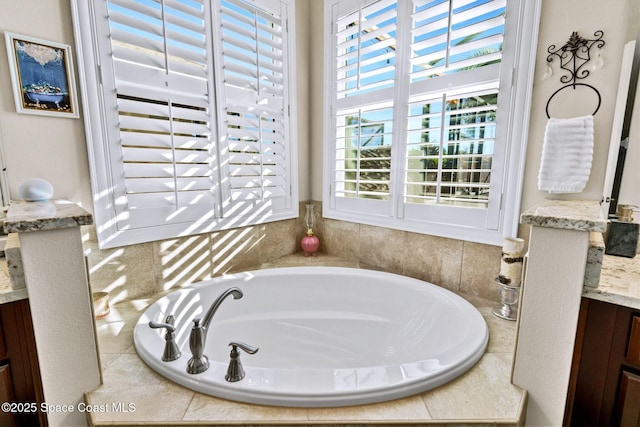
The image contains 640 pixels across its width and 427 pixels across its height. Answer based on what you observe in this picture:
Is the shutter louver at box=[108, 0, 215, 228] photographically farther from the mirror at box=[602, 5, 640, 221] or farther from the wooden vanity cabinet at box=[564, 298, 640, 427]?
the mirror at box=[602, 5, 640, 221]

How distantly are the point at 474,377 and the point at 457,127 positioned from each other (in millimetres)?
1217

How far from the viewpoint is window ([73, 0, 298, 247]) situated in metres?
1.41

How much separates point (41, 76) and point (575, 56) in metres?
2.32

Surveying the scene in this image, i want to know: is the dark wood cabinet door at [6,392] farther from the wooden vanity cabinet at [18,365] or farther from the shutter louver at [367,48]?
the shutter louver at [367,48]

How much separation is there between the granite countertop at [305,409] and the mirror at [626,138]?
89 cm

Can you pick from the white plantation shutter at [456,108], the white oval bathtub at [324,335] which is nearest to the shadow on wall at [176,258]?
the white oval bathtub at [324,335]

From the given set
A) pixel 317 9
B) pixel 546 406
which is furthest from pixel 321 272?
pixel 317 9

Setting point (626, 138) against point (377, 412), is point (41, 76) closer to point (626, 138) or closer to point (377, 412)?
point (377, 412)

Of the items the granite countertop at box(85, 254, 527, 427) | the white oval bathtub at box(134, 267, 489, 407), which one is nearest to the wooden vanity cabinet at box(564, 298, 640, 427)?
the granite countertop at box(85, 254, 527, 427)

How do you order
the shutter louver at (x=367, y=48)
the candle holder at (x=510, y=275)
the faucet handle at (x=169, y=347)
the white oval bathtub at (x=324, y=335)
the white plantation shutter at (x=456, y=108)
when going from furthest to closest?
1. the shutter louver at (x=367, y=48)
2. the white plantation shutter at (x=456, y=108)
3. the candle holder at (x=510, y=275)
4. the faucet handle at (x=169, y=347)
5. the white oval bathtub at (x=324, y=335)

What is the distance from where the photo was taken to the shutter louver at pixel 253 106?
1.86 metres

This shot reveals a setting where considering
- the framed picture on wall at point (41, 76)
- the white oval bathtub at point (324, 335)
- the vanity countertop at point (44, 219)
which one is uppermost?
the framed picture on wall at point (41, 76)

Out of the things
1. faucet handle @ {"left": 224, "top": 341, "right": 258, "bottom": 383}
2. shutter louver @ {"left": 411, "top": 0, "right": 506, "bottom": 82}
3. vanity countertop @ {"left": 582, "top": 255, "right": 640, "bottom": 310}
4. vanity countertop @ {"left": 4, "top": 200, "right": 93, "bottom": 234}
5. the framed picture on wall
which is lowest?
faucet handle @ {"left": 224, "top": 341, "right": 258, "bottom": 383}

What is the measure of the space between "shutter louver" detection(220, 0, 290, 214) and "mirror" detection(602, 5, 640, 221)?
185 centimetres
